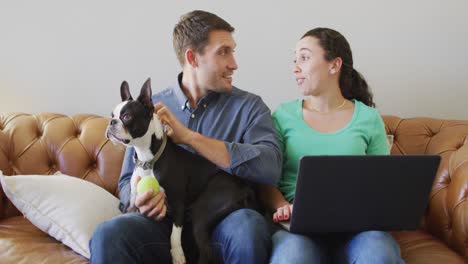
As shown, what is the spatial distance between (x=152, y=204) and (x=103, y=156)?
1.88 ft

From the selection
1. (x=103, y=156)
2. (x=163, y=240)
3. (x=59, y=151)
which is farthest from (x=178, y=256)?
(x=59, y=151)

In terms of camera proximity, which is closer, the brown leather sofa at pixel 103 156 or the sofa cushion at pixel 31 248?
the sofa cushion at pixel 31 248

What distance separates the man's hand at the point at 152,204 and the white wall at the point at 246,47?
0.87 m

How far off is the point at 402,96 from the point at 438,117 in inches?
7.9

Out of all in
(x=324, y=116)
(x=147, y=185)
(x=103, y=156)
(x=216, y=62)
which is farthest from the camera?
(x=103, y=156)

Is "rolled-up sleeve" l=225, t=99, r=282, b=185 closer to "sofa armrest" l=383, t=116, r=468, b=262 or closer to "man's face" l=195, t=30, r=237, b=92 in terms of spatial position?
"man's face" l=195, t=30, r=237, b=92

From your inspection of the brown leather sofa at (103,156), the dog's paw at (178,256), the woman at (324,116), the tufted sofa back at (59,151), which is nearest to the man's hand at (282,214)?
the woman at (324,116)

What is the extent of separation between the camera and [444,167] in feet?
5.14

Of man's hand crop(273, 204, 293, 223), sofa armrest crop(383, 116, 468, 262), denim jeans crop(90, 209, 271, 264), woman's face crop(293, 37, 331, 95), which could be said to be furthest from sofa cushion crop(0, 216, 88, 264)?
sofa armrest crop(383, 116, 468, 262)

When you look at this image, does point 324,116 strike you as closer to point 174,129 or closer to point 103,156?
point 174,129

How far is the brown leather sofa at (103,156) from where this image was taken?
4.76ft

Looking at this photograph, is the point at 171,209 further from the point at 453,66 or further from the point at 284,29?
the point at 453,66

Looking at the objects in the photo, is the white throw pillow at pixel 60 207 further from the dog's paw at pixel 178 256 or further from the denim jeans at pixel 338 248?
the denim jeans at pixel 338 248

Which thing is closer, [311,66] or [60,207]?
[60,207]
